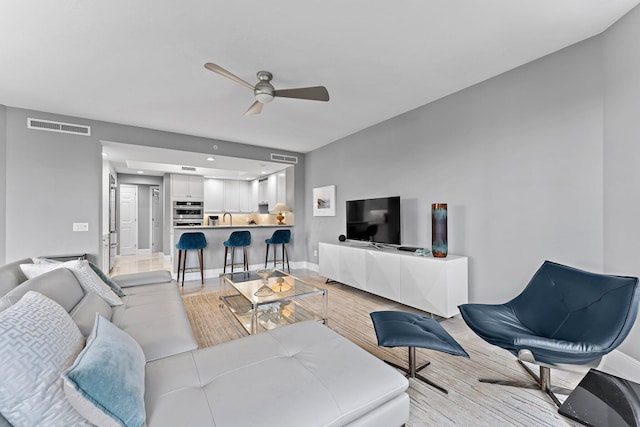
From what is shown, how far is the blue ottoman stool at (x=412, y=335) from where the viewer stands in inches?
65.8

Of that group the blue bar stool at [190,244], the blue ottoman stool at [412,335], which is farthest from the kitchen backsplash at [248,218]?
the blue ottoman stool at [412,335]

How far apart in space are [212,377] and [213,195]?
748 cm

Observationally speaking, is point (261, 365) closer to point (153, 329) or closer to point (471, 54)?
point (153, 329)

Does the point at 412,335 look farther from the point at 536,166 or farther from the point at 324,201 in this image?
the point at 324,201

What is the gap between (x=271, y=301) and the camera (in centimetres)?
256

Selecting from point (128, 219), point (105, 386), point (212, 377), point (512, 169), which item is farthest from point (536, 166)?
point (128, 219)

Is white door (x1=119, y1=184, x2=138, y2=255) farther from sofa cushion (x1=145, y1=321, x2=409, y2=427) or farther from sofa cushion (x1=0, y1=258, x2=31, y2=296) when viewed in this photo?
sofa cushion (x1=145, y1=321, x2=409, y2=427)

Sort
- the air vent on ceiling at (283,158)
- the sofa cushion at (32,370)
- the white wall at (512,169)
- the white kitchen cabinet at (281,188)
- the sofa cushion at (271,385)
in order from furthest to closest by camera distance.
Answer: the white kitchen cabinet at (281,188) < the air vent on ceiling at (283,158) < the white wall at (512,169) < the sofa cushion at (271,385) < the sofa cushion at (32,370)

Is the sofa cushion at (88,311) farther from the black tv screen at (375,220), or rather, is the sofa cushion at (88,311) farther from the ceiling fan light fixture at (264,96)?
the black tv screen at (375,220)

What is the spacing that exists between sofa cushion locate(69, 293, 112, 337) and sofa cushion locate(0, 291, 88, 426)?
0.56m

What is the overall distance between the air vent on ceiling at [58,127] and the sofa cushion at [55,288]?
284 centimetres

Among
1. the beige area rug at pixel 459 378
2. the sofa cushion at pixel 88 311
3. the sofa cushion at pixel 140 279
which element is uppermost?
the sofa cushion at pixel 88 311

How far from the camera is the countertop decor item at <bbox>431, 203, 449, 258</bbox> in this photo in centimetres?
302

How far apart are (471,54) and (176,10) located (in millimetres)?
2471
